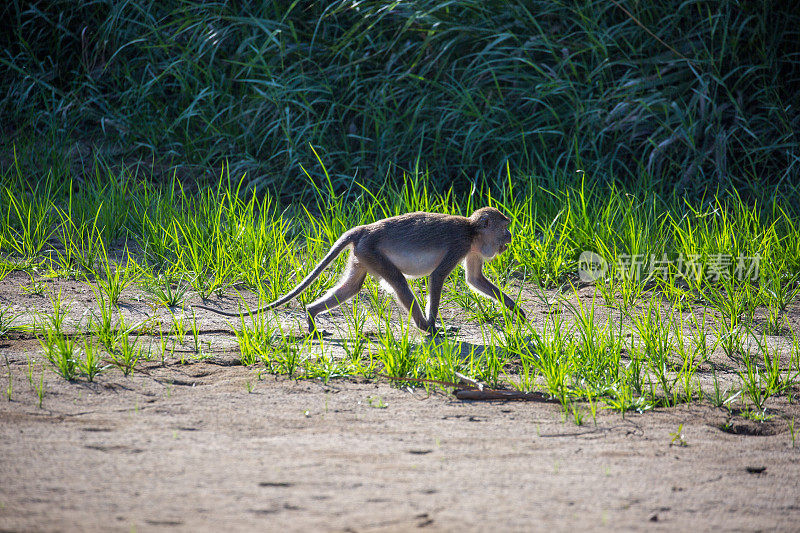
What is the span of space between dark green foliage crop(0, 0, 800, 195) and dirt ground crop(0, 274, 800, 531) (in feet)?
11.4

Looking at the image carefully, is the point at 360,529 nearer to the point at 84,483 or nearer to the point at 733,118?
the point at 84,483

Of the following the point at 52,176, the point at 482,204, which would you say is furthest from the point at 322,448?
the point at 52,176

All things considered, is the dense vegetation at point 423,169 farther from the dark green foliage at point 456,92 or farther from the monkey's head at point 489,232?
the monkey's head at point 489,232

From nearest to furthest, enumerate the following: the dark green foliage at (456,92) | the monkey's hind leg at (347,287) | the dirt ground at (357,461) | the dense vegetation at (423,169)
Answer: the dirt ground at (357,461)
the dense vegetation at (423,169)
the monkey's hind leg at (347,287)
the dark green foliage at (456,92)

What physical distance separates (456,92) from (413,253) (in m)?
3.10

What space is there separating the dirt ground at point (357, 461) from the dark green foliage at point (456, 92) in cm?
348

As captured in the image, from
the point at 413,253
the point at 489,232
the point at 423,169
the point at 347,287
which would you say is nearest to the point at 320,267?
the point at 347,287

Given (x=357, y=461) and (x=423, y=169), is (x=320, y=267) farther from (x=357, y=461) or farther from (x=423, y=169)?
(x=423, y=169)

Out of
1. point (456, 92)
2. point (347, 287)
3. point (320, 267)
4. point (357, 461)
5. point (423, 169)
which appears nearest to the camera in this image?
point (357, 461)

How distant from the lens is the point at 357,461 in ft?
8.51

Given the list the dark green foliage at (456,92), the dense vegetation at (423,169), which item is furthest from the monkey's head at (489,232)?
the dark green foliage at (456,92)

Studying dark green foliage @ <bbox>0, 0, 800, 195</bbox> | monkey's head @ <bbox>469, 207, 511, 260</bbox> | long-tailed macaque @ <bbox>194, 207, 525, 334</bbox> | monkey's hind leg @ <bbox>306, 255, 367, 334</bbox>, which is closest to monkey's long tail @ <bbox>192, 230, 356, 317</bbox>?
long-tailed macaque @ <bbox>194, 207, 525, 334</bbox>

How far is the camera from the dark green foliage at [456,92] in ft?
22.6

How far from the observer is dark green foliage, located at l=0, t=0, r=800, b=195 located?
688cm
